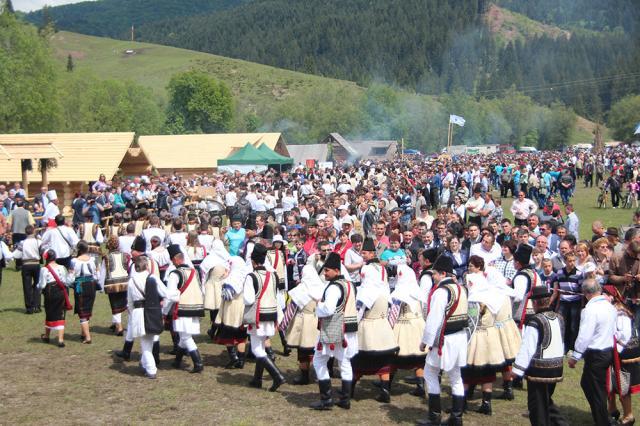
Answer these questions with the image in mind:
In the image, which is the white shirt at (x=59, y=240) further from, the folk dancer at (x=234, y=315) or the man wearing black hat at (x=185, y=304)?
the folk dancer at (x=234, y=315)

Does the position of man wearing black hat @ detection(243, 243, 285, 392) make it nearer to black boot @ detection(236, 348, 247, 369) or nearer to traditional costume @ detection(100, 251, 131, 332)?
black boot @ detection(236, 348, 247, 369)

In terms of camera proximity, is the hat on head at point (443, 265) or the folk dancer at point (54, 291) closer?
the hat on head at point (443, 265)

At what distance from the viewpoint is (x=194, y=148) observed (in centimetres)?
4750

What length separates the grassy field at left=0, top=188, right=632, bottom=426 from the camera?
9.23 metres

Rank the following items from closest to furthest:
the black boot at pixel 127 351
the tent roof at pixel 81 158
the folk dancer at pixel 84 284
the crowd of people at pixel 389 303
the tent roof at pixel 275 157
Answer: the crowd of people at pixel 389 303
the black boot at pixel 127 351
the folk dancer at pixel 84 284
the tent roof at pixel 81 158
the tent roof at pixel 275 157

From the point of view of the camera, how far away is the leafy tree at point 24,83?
178 feet

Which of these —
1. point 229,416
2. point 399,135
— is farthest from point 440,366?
point 399,135

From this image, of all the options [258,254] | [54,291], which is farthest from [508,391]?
[54,291]

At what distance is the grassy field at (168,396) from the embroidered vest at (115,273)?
3.16 ft

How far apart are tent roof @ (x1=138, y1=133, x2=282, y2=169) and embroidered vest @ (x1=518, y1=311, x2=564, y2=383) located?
38431 mm

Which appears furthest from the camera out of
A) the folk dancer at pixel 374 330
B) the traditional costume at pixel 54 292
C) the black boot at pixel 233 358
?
the traditional costume at pixel 54 292

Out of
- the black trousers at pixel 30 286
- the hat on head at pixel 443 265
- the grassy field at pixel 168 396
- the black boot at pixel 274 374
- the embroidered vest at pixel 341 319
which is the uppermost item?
the hat on head at pixel 443 265

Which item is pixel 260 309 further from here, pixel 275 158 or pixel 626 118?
pixel 626 118

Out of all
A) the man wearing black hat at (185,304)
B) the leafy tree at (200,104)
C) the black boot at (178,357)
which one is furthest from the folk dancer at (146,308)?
the leafy tree at (200,104)
